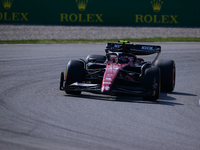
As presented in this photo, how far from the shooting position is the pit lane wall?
70.1 feet

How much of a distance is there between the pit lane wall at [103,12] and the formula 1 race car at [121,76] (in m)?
13.2

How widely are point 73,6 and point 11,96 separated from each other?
1483 cm

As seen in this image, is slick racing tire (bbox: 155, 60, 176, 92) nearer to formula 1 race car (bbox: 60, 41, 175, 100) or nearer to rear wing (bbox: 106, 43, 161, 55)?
formula 1 race car (bbox: 60, 41, 175, 100)

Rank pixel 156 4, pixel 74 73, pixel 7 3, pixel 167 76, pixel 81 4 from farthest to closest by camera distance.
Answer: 1. pixel 156 4
2. pixel 81 4
3. pixel 7 3
4. pixel 167 76
5. pixel 74 73

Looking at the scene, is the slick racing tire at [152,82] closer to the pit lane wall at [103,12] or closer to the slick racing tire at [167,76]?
the slick racing tire at [167,76]

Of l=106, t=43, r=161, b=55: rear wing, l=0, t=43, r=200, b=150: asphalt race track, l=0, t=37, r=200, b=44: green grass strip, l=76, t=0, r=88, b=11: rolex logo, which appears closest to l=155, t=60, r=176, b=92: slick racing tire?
l=0, t=43, r=200, b=150: asphalt race track

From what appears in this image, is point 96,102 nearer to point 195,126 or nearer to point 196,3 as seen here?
point 195,126

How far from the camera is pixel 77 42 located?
17672mm

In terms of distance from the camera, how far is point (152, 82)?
7.18m

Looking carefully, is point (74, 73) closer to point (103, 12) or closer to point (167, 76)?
point (167, 76)

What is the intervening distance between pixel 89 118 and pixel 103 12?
55.2 feet

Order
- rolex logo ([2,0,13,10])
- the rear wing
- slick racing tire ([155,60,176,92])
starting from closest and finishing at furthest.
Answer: slick racing tire ([155,60,176,92])
the rear wing
rolex logo ([2,0,13,10])

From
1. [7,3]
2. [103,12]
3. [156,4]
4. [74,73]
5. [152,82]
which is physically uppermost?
[156,4]

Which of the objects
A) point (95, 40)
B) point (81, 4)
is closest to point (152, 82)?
point (95, 40)
